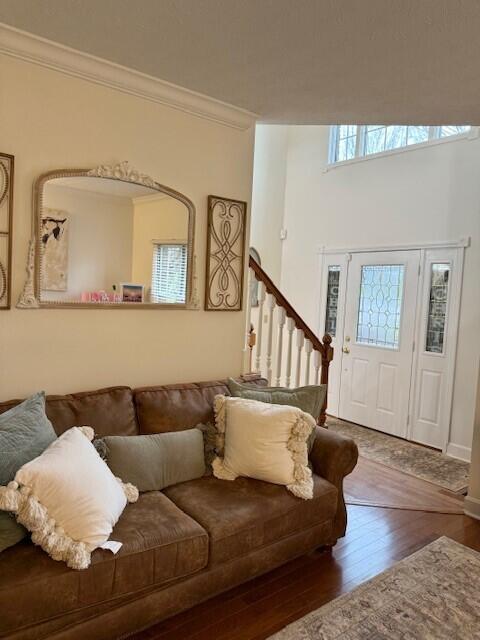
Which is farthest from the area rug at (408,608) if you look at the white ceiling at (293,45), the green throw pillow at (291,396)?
the white ceiling at (293,45)

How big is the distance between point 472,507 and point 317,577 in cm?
138

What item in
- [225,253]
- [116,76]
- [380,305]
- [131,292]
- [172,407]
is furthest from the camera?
[380,305]

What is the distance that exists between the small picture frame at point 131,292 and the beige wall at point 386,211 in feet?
10.1

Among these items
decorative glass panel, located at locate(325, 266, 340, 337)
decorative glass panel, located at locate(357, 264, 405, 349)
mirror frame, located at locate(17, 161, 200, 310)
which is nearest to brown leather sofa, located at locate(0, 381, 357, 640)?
mirror frame, located at locate(17, 161, 200, 310)

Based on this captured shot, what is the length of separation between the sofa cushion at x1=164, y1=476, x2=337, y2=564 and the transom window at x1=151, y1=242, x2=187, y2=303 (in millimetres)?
1080

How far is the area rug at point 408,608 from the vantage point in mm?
1805

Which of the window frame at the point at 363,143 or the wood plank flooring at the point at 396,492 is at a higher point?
the window frame at the point at 363,143

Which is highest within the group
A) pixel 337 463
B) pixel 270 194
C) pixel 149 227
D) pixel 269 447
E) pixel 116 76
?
pixel 270 194

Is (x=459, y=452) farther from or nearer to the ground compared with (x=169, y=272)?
nearer to the ground

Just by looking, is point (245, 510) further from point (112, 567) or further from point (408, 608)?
point (408, 608)

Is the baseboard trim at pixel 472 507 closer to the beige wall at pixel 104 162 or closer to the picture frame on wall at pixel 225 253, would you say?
the beige wall at pixel 104 162

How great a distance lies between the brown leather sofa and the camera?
1.48 metres

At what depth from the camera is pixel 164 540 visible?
1722 millimetres

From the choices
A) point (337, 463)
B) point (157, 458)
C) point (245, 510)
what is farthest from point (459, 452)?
point (157, 458)
